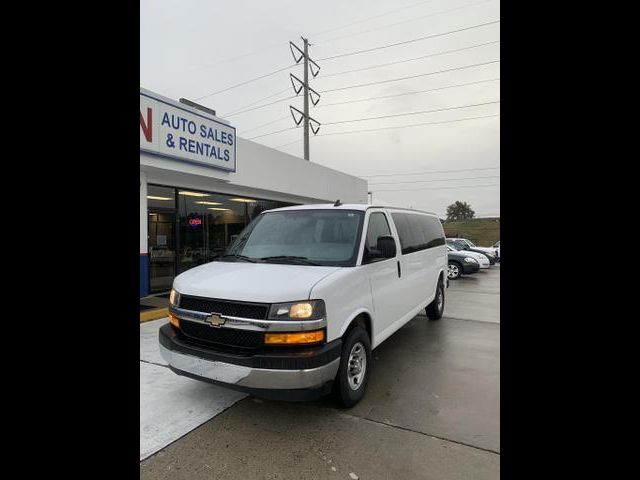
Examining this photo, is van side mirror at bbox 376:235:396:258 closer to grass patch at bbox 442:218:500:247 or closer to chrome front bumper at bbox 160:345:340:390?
chrome front bumper at bbox 160:345:340:390

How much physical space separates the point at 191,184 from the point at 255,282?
8.00m

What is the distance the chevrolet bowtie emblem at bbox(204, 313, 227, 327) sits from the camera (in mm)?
3260

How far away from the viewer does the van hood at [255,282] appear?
10.3 ft

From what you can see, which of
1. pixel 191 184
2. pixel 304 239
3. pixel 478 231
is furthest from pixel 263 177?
pixel 478 231

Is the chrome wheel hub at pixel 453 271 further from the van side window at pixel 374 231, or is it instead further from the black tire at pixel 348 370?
the black tire at pixel 348 370

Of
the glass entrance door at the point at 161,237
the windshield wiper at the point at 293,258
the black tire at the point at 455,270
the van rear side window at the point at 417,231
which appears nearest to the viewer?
the windshield wiper at the point at 293,258

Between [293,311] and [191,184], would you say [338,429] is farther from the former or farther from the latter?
[191,184]

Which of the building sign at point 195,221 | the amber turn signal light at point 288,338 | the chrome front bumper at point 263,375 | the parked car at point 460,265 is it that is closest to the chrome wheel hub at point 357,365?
the chrome front bumper at point 263,375

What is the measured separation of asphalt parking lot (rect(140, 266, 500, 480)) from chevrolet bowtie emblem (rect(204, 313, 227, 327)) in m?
0.89

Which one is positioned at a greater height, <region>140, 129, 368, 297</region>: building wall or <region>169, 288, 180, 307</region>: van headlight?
<region>140, 129, 368, 297</region>: building wall

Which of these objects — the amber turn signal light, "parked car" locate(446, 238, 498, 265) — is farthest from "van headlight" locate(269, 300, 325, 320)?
"parked car" locate(446, 238, 498, 265)

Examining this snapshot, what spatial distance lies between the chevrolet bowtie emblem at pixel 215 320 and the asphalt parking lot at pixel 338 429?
89 cm

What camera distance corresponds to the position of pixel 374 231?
4449 mm
